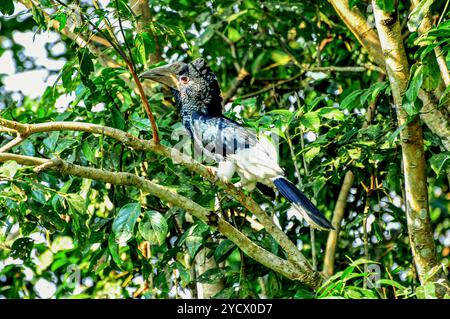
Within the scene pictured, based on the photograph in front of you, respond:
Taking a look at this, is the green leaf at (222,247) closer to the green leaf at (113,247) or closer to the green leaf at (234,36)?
the green leaf at (113,247)

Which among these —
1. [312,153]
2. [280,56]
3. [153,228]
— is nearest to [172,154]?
[153,228]

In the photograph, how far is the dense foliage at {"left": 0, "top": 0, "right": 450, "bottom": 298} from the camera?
11.0ft

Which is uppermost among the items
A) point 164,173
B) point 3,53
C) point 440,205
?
point 3,53

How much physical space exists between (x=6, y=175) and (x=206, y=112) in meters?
1.53

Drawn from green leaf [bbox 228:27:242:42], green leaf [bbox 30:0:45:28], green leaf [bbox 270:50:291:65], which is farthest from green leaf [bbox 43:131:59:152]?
green leaf [bbox 228:27:242:42]

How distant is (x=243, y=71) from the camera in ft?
17.8

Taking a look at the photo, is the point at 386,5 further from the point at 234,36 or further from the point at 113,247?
the point at 234,36

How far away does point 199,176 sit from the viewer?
4039mm

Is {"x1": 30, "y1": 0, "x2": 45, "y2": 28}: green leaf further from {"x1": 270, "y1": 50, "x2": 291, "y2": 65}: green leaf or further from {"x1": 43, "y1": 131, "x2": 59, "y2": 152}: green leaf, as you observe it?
{"x1": 270, "y1": 50, "x2": 291, "y2": 65}: green leaf

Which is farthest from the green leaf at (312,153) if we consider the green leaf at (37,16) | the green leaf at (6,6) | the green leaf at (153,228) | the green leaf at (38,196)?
the green leaf at (6,6)

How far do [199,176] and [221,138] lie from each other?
0.78 feet
